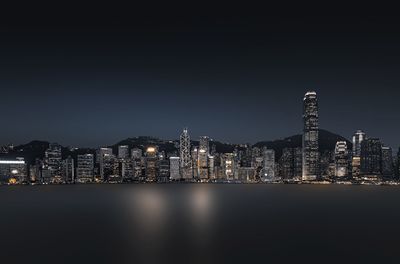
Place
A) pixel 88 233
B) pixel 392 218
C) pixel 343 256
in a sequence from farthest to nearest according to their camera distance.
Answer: pixel 392 218 < pixel 88 233 < pixel 343 256

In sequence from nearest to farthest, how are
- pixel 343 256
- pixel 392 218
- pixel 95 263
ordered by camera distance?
pixel 95 263
pixel 343 256
pixel 392 218

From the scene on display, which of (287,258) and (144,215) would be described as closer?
(287,258)

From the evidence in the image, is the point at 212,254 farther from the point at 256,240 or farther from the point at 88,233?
the point at 88,233

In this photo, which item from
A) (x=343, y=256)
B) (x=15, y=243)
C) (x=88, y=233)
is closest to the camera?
(x=343, y=256)

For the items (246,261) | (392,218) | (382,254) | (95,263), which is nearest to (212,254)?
(246,261)

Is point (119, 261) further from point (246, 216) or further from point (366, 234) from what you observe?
point (246, 216)

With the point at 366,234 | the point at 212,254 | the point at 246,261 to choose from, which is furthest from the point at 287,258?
the point at 366,234

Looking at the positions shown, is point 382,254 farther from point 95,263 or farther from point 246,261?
point 95,263

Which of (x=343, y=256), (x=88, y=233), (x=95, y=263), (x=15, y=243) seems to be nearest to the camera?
(x=95, y=263)

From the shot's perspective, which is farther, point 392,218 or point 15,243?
point 392,218
